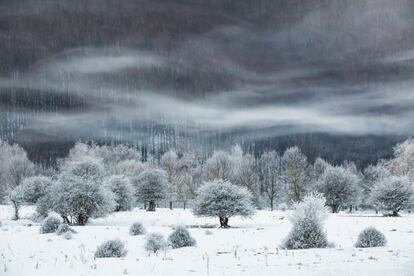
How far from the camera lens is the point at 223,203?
43500mm

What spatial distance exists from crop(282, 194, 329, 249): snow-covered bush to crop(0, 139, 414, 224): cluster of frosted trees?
4.39 ft

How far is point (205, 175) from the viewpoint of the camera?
108938 mm

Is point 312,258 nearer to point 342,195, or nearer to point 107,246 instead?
point 107,246

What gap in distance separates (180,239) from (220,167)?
2889 inches

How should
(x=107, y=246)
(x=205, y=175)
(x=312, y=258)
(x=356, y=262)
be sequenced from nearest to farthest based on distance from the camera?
(x=356, y=262)
(x=312, y=258)
(x=107, y=246)
(x=205, y=175)

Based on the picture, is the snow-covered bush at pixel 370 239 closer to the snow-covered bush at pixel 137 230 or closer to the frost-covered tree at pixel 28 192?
the snow-covered bush at pixel 137 230

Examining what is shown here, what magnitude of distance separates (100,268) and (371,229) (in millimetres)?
12961

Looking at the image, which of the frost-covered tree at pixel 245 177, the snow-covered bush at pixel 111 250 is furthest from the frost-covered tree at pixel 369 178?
the snow-covered bush at pixel 111 250

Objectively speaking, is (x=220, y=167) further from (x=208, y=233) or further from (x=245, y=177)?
(x=208, y=233)

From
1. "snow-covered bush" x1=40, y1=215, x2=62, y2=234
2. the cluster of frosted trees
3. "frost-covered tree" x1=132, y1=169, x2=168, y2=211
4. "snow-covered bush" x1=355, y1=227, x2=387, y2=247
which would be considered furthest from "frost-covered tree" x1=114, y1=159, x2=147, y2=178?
"snow-covered bush" x1=355, y1=227, x2=387, y2=247

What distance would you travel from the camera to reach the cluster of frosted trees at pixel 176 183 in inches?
1823

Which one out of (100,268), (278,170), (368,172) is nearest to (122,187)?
(100,268)

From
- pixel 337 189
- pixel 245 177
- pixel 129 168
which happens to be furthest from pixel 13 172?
pixel 337 189

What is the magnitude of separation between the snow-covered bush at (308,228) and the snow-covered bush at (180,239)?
5157 millimetres
